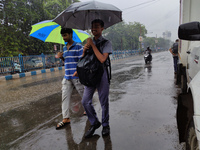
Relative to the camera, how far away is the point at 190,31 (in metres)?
1.67

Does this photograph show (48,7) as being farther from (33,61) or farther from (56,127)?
(56,127)

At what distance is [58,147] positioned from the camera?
235cm

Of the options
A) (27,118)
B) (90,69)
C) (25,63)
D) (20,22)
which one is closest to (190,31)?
(90,69)

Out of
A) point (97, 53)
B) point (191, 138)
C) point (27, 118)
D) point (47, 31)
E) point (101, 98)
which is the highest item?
point (47, 31)

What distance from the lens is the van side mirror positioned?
162cm

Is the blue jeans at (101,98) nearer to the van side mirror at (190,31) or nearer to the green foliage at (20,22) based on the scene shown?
the van side mirror at (190,31)

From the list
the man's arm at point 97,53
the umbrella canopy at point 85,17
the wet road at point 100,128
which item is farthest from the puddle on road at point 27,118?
the umbrella canopy at point 85,17

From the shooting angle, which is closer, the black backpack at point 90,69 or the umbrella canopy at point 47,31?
the black backpack at point 90,69

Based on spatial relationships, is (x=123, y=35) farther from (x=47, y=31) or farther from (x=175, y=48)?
(x=47, y=31)

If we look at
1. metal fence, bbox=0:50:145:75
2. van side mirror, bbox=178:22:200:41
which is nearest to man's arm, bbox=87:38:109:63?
van side mirror, bbox=178:22:200:41

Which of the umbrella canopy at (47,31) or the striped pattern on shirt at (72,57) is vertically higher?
the umbrella canopy at (47,31)

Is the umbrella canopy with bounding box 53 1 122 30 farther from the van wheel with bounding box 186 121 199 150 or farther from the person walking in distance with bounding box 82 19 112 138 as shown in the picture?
the van wheel with bounding box 186 121 199 150

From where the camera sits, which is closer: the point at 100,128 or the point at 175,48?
the point at 100,128

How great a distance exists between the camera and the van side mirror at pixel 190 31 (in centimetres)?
162
